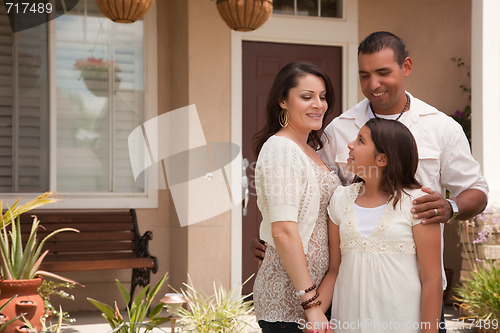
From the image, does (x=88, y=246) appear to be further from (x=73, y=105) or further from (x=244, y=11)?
(x=244, y=11)

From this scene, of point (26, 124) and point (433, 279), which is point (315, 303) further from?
point (26, 124)

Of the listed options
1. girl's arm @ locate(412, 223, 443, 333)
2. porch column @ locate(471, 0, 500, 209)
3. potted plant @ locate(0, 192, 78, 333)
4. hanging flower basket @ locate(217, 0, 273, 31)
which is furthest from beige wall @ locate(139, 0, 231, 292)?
girl's arm @ locate(412, 223, 443, 333)

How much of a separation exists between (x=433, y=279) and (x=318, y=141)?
0.74 meters

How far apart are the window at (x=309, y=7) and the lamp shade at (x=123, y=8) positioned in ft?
6.78

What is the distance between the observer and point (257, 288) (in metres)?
2.36

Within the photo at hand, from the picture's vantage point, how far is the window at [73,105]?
595 centimetres

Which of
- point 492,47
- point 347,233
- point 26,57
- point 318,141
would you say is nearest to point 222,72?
point 26,57

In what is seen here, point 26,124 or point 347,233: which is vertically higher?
point 26,124

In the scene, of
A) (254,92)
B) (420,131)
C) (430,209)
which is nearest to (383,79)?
(420,131)

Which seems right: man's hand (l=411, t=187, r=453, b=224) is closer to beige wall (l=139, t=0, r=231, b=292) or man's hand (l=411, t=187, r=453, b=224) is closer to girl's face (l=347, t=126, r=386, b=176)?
girl's face (l=347, t=126, r=386, b=176)

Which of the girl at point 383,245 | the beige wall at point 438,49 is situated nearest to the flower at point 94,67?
the beige wall at point 438,49

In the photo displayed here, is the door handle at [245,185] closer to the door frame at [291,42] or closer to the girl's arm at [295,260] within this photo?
the door frame at [291,42]

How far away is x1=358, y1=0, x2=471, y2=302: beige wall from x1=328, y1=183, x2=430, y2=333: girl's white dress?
476 centimetres

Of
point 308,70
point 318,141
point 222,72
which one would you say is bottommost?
point 318,141
